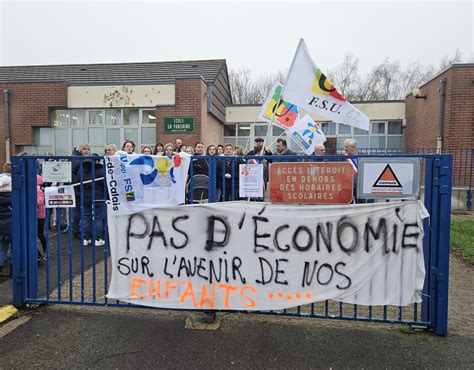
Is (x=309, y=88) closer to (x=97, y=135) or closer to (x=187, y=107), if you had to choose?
(x=187, y=107)

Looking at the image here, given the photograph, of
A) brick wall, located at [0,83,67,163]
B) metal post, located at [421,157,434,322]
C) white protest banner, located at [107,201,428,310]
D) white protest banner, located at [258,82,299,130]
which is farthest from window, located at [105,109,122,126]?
metal post, located at [421,157,434,322]

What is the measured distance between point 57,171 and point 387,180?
3.30m

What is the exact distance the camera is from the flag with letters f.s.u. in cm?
456

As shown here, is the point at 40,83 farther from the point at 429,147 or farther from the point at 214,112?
the point at 429,147

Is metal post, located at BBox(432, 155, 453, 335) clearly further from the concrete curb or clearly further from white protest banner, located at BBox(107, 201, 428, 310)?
the concrete curb

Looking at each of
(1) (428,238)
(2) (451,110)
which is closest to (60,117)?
(2) (451,110)

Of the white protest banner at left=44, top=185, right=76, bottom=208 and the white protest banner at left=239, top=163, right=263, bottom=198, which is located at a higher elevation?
the white protest banner at left=239, top=163, right=263, bottom=198

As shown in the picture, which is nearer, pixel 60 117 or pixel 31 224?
pixel 31 224

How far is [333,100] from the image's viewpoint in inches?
182

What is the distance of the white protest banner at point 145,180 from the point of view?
11.9 ft

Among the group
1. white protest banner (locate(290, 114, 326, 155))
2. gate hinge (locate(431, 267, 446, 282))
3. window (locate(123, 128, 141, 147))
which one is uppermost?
window (locate(123, 128, 141, 147))

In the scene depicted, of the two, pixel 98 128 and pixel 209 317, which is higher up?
pixel 98 128

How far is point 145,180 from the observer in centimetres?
363

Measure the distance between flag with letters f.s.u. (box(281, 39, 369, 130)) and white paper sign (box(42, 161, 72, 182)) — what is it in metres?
2.73
